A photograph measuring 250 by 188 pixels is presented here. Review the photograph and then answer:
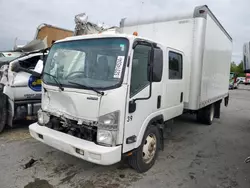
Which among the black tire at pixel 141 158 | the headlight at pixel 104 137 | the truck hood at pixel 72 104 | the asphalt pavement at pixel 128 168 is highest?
the truck hood at pixel 72 104

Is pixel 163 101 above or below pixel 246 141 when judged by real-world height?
above

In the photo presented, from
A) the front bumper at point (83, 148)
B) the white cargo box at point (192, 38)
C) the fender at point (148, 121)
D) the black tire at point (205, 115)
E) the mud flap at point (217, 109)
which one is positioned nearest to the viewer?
the front bumper at point (83, 148)

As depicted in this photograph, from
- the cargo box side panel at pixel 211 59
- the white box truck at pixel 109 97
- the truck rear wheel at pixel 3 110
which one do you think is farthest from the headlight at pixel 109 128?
the truck rear wheel at pixel 3 110

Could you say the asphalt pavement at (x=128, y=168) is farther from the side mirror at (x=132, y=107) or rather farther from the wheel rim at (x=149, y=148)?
the side mirror at (x=132, y=107)

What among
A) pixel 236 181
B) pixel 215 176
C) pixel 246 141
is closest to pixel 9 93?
pixel 215 176

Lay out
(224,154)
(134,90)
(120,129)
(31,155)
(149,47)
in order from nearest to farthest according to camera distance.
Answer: (120,129), (134,90), (149,47), (31,155), (224,154)

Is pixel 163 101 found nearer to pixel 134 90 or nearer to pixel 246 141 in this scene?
pixel 134 90

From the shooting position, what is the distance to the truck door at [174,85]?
4.04 meters

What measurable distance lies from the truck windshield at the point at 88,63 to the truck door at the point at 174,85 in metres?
1.32

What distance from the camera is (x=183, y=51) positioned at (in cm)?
491

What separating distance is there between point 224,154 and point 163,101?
208cm

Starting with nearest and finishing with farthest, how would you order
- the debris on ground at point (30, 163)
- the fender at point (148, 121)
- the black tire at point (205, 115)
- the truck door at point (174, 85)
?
the fender at point (148, 121)
the debris on ground at point (30, 163)
the truck door at point (174, 85)
the black tire at point (205, 115)

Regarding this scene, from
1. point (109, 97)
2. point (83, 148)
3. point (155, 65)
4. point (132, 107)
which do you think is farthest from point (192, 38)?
point (83, 148)

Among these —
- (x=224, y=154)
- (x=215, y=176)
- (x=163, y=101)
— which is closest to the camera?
(x=215, y=176)
